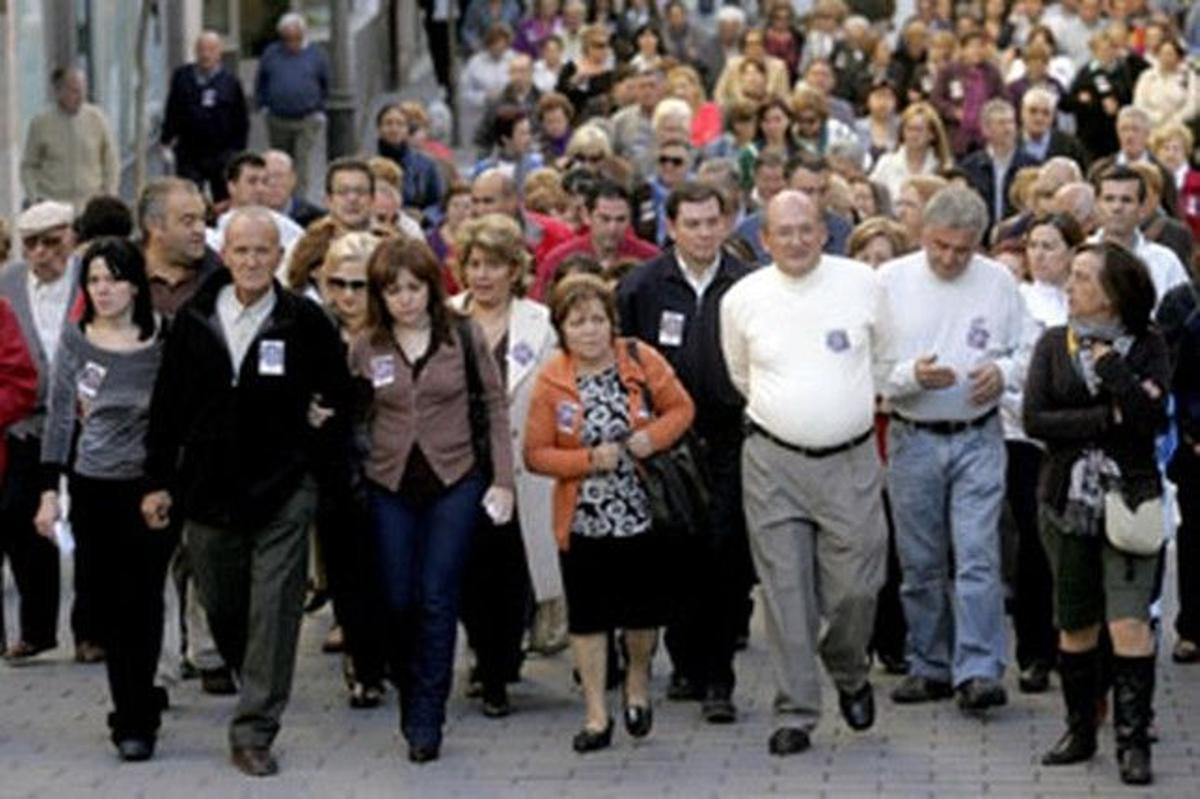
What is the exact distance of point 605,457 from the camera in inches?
511

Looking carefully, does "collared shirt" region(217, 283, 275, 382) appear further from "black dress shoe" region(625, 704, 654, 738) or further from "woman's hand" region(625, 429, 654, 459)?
"black dress shoe" region(625, 704, 654, 738)

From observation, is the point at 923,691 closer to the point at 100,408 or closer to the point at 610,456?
the point at 610,456

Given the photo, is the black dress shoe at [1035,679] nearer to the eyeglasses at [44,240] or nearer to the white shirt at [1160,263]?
the white shirt at [1160,263]

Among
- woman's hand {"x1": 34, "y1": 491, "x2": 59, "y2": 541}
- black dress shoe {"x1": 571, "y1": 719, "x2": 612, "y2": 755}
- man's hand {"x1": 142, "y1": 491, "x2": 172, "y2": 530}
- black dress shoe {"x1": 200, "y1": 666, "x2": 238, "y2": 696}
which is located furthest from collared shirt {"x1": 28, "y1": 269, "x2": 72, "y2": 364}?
black dress shoe {"x1": 571, "y1": 719, "x2": 612, "y2": 755}

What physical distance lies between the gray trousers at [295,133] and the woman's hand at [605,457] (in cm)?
1617

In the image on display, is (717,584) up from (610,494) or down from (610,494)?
down

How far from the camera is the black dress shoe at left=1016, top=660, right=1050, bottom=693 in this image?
45.9 ft

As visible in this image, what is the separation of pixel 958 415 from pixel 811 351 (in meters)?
0.77

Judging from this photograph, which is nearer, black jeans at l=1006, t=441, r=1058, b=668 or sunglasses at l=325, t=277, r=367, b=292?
sunglasses at l=325, t=277, r=367, b=292

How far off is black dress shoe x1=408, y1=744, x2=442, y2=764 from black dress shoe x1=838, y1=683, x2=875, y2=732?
4.51ft

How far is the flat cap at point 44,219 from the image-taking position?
15.0m

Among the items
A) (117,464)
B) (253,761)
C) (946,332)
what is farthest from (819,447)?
(117,464)

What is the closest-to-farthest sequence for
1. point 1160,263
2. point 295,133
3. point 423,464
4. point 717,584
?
point 423,464
point 717,584
point 1160,263
point 295,133

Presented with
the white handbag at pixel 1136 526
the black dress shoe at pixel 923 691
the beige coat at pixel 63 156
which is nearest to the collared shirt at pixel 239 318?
the black dress shoe at pixel 923 691
